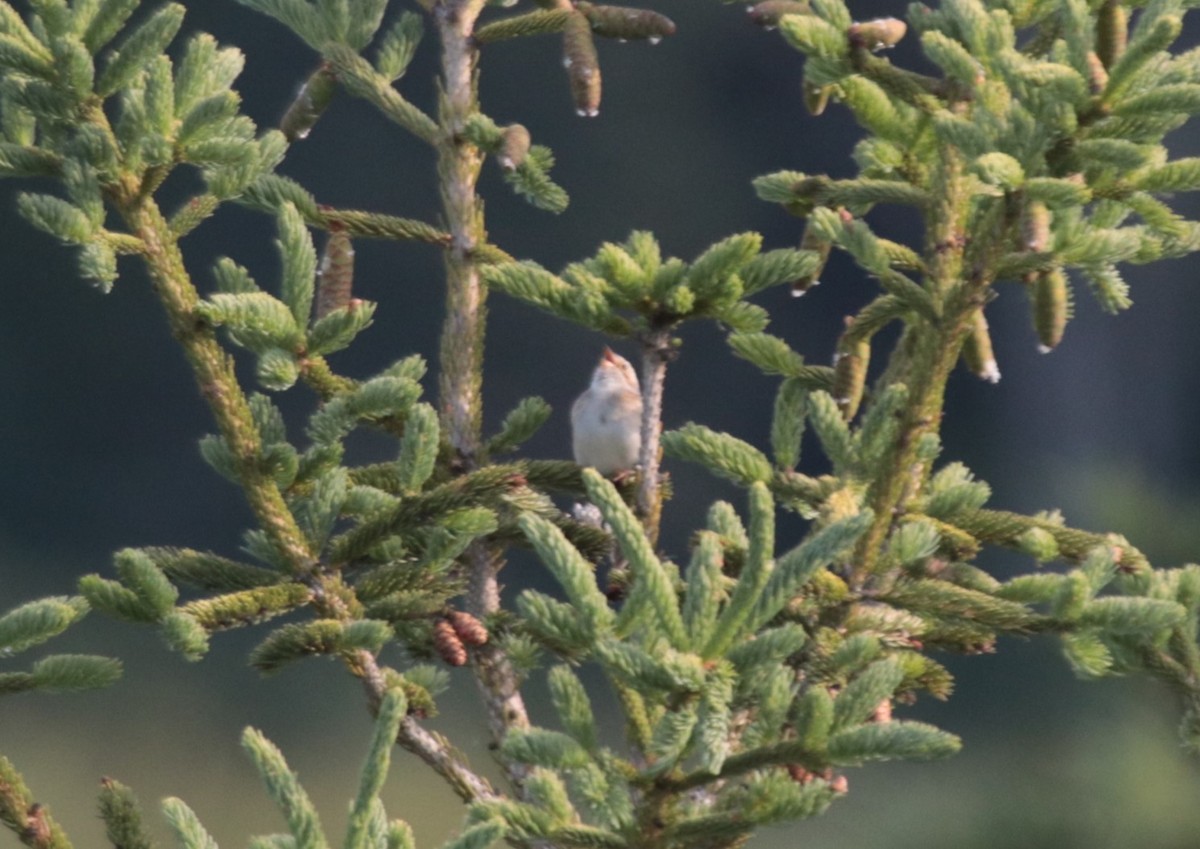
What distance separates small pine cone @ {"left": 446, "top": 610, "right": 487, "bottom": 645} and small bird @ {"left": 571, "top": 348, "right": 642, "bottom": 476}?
0.42 meters

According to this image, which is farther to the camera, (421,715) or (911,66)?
(911,66)

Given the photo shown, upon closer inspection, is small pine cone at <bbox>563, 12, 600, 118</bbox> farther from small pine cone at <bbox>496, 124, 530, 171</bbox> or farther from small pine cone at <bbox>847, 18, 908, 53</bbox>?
small pine cone at <bbox>847, 18, 908, 53</bbox>

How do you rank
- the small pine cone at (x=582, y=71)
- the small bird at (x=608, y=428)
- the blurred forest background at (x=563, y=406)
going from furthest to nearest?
the blurred forest background at (x=563, y=406)
the small bird at (x=608, y=428)
the small pine cone at (x=582, y=71)

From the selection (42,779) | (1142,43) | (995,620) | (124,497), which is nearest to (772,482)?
(995,620)

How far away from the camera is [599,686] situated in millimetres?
2758

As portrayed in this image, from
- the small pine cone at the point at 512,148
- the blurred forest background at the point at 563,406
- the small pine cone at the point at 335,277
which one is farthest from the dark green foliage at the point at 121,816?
the blurred forest background at the point at 563,406

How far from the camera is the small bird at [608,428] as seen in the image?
4.79ft

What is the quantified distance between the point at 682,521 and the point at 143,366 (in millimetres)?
1167

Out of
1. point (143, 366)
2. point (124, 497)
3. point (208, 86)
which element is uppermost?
point (143, 366)

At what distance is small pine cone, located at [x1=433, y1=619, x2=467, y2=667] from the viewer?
1.00 meters

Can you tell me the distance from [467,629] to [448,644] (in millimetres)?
15

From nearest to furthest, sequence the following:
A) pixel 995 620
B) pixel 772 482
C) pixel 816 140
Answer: pixel 995 620, pixel 772 482, pixel 816 140

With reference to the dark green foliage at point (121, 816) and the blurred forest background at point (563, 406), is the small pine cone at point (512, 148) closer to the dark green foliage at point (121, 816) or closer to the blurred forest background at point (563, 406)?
the dark green foliage at point (121, 816)

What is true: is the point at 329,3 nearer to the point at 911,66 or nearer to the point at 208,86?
the point at 208,86
